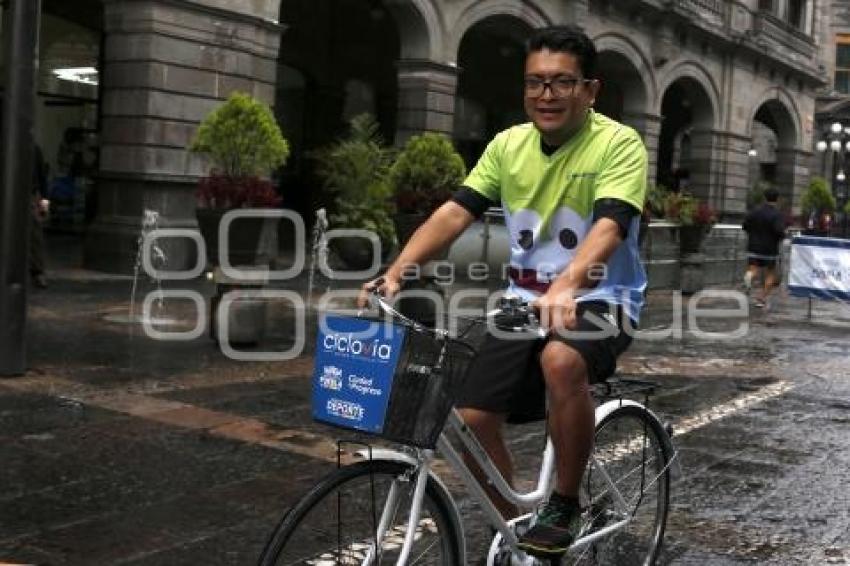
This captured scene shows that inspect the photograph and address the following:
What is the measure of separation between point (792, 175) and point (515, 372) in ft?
120

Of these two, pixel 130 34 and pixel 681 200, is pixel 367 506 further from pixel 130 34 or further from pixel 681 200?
pixel 681 200

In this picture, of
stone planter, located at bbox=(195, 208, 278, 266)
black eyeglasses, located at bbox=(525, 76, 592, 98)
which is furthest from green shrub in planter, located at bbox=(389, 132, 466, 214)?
black eyeglasses, located at bbox=(525, 76, 592, 98)

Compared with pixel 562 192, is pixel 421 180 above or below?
above

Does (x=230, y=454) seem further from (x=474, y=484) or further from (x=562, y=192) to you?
(x=562, y=192)

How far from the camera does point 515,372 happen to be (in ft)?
11.0

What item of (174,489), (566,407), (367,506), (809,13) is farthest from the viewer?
(809,13)

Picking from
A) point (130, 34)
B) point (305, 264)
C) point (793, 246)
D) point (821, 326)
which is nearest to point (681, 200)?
point (793, 246)

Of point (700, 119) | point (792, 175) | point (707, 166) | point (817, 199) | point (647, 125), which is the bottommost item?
point (817, 199)

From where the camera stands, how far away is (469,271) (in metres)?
Answer: 15.4

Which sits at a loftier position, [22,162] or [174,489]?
[22,162]

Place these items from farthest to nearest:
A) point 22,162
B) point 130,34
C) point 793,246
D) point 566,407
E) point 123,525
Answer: point 793,246, point 130,34, point 22,162, point 123,525, point 566,407

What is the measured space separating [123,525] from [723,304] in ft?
46.3

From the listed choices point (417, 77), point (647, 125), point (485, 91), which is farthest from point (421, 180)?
point (485, 91)

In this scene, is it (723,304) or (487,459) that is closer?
(487,459)
